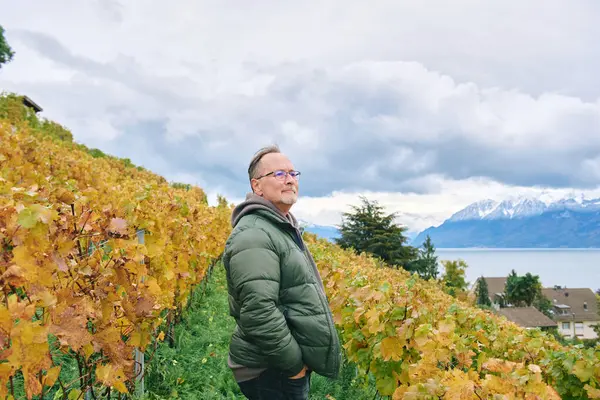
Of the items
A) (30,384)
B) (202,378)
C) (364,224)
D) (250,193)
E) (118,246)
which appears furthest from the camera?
(364,224)

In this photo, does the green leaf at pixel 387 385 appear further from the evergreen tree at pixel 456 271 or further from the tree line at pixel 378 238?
the evergreen tree at pixel 456 271

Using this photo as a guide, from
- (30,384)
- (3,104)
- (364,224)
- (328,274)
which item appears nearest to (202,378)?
(328,274)

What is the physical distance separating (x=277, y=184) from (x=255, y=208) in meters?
0.19

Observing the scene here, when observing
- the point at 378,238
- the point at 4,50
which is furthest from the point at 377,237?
the point at 4,50

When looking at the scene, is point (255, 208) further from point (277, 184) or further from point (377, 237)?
point (377, 237)

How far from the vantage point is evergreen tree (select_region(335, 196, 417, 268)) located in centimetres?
3738

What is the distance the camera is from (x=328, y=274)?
5605 mm

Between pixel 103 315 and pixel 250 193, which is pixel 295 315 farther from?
pixel 103 315

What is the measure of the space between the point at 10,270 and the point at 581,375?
143 inches

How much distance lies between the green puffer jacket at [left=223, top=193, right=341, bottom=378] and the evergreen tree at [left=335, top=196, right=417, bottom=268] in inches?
1376

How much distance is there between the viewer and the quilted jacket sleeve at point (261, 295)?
6.89 ft

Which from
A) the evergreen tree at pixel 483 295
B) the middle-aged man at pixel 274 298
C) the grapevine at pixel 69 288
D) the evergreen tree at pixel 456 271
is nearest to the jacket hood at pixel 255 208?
the middle-aged man at pixel 274 298

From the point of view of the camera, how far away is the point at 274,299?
2145 millimetres

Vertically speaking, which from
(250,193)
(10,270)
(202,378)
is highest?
(250,193)
